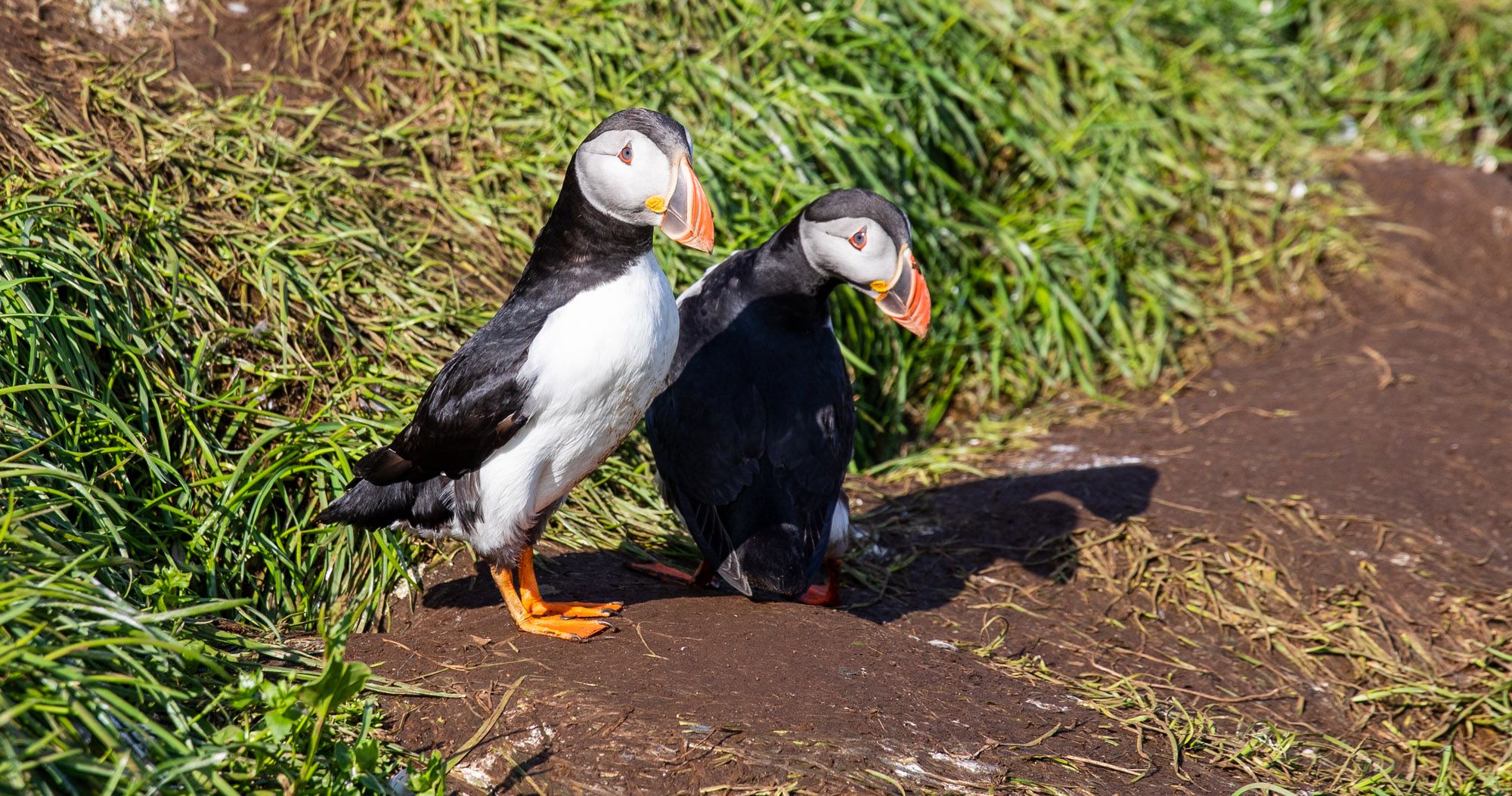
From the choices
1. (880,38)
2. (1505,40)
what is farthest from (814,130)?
(1505,40)

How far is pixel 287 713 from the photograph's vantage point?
255 cm

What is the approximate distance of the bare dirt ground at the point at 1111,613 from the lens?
9.48 feet

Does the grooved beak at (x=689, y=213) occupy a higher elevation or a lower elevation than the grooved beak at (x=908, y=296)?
higher

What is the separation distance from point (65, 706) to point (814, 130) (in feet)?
12.6

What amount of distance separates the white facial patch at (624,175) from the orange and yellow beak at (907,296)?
2.96 feet

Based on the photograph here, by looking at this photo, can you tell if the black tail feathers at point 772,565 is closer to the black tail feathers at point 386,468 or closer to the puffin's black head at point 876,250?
the puffin's black head at point 876,250

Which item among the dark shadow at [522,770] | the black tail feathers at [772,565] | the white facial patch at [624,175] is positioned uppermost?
the white facial patch at [624,175]

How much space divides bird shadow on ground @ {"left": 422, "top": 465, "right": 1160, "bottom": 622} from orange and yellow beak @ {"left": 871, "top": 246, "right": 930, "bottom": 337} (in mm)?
941

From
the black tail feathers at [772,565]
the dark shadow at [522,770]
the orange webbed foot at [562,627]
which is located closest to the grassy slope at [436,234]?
the dark shadow at [522,770]

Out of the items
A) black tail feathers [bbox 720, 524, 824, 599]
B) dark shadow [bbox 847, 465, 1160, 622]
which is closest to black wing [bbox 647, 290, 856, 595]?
black tail feathers [bbox 720, 524, 824, 599]

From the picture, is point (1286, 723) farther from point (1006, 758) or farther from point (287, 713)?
point (287, 713)

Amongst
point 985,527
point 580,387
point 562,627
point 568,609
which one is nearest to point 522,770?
point 562,627

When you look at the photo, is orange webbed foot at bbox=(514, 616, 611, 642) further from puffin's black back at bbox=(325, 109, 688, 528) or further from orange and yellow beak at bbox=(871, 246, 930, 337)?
orange and yellow beak at bbox=(871, 246, 930, 337)

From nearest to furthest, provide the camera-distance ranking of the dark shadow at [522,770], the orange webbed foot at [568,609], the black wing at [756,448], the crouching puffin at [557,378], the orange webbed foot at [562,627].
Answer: the dark shadow at [522,770]
the crouching puffin at [557,378]
the orange webbed foot at [562,627]
the orange webbed foot at [568,609]
the black wing at [756,448]
